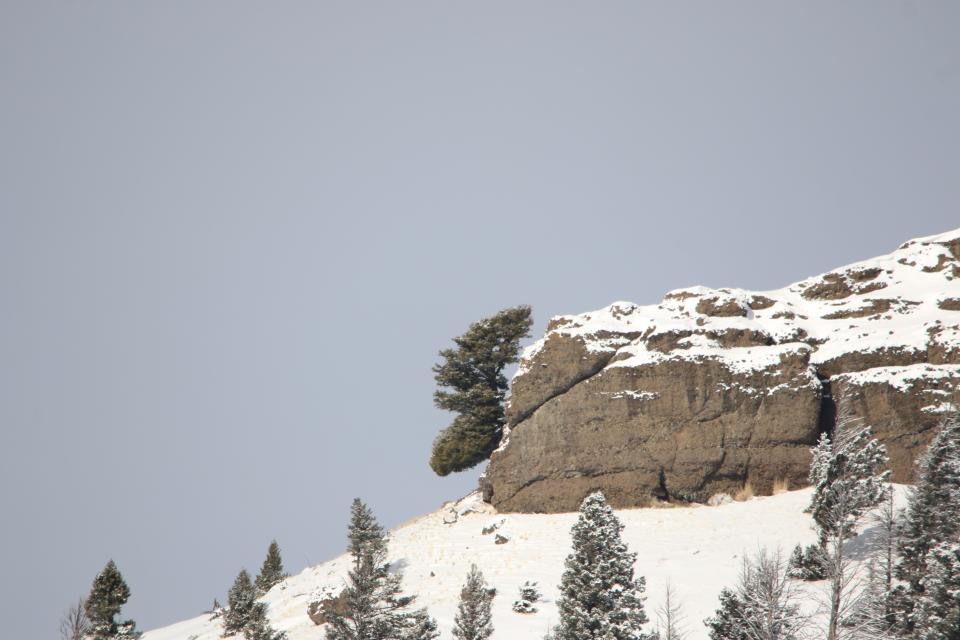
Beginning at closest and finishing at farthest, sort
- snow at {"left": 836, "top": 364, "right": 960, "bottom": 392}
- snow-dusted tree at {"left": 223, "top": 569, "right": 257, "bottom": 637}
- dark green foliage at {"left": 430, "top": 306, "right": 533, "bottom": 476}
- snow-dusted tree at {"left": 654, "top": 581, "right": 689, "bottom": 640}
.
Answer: snow-dusted tree at {"left": 654, "top": 581, "right": 689, "bottom": 640} → snow-dusted tree at {"left": 223, "top": 569, "right": 257, "bottom": 637} → snow at {"left": 836, "top": 364, "right": 960, "bottom": 392} → dark green foliage at {"left": 430, "top": 306, "right": 533, "bottom": 476}

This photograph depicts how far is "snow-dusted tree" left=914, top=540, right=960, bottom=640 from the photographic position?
25250mm

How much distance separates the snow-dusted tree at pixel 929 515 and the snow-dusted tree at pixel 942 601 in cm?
167

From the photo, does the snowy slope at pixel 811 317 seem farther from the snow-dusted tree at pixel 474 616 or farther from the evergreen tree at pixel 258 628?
the snow-dusted tree at pixel 474 616

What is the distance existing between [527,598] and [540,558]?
5522mm

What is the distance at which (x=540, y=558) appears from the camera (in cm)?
4366

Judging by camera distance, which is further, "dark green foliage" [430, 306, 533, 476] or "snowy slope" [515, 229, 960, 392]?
"dark green foliage" [430, 306, 533, 476]

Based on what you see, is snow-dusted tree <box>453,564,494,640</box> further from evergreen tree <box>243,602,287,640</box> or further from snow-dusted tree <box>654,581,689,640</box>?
evergreen tree <box>243,602,287,640</box>

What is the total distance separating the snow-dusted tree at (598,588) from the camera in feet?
96.7

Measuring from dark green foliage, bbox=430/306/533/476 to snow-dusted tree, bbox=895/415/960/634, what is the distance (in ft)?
102

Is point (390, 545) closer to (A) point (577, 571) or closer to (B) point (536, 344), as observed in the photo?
(B) point (536, 344)

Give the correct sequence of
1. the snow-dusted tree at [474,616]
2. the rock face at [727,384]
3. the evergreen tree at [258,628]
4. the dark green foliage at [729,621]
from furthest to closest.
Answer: the rock face at [727,384], the evergreen tree at [258,628], the snow-dusted tree at [474,616], the dark green foliage at [729,621]

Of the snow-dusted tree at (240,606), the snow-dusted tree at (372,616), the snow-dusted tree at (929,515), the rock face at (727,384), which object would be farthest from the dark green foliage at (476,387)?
the snow-dusted tree at (929,515)

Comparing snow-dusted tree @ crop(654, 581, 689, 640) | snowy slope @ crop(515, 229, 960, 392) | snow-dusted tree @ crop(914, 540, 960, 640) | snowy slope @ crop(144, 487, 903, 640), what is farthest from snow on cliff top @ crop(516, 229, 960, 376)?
snow-dusted tree @ crop(914, 540, 960, 640)

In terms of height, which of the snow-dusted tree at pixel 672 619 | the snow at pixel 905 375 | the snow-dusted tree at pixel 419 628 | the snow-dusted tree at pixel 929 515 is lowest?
the snow-dusted tree at pixel 672 619
